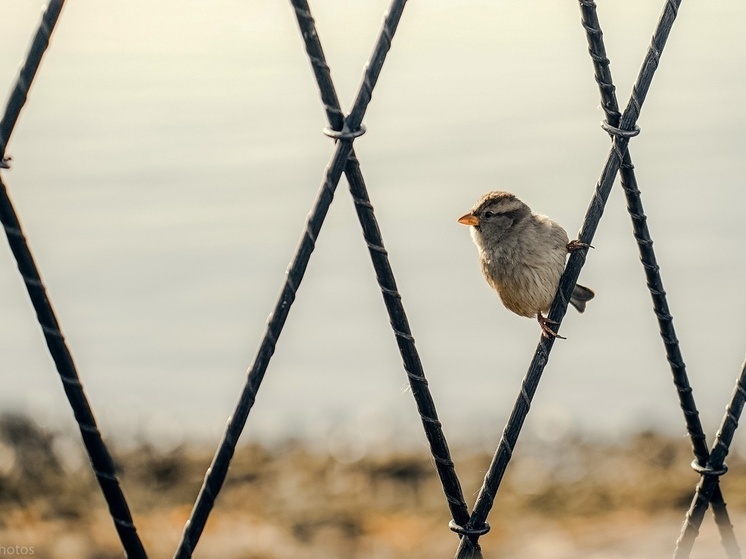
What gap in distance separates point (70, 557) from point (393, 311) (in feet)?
8.71

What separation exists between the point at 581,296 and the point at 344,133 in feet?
5.18

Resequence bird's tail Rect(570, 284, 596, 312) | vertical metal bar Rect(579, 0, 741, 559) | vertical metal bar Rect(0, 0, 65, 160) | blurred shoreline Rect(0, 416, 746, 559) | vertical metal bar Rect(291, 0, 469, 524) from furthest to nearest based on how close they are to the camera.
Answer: blurred shoreline Rect(0, 416, 746, 559)
bird's tail Rect(570, 284, 596, 312)
vertical metal bar Rect(579, 0, 741, 559)
vertical metal bar Rect(291, 0, 469, 524)
vertical metal bar Rect(0, 0, 65, 160)

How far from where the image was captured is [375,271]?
195cm

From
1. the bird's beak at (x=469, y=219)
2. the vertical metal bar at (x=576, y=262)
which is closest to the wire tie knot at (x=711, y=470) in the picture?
the vertical metal bar at (x=576, y=262)

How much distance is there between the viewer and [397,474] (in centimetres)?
494

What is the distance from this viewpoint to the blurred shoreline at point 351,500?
167 inches

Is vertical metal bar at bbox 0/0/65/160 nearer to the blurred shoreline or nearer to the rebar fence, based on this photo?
the rebar fence

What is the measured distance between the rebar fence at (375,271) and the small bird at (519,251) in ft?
1.68

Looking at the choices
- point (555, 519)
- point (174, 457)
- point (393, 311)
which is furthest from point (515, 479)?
point (393, 311)

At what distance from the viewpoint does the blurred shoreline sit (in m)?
4.25

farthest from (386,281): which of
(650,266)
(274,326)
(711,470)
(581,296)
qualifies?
(581,296)

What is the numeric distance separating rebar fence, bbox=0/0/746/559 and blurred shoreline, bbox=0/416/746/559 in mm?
1992

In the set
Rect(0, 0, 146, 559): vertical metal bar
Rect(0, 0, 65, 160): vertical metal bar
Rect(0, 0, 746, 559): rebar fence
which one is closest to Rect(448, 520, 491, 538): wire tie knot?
Rect(0, 0, 746, 559): rebar fence

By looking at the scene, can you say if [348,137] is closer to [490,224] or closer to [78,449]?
[490,224]
